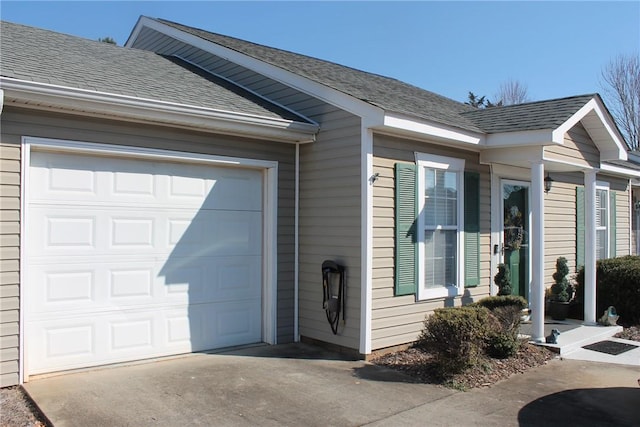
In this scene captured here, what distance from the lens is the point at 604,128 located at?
830 centimetres

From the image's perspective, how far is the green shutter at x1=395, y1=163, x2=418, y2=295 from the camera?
6.80 metres

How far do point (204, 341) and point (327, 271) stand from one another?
5.72ft

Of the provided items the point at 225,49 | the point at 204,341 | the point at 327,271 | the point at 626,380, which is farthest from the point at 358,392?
the point at 225,49

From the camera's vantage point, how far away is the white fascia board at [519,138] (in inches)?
276

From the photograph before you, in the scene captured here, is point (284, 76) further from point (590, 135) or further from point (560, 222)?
point (560, 222)

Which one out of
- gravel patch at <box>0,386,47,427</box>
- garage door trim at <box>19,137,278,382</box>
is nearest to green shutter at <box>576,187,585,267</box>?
garage door trim at <box>19,137,278,382</box>

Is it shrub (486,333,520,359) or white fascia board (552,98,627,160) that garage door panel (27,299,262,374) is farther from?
white fascia board (552,98,627,160)

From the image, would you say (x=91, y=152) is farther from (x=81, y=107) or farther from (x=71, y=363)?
(x=71, y=363)

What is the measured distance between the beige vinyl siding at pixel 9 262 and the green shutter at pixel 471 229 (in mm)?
5572

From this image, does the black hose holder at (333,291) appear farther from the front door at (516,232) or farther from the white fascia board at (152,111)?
the front door at (516,232)

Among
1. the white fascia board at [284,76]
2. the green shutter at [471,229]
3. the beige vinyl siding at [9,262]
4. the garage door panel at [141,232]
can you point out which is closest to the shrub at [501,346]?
the green shutter at [471,229]

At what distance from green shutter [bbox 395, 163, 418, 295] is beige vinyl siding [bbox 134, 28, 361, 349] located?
0.58 meters

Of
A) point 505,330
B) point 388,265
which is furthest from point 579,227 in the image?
point 388,265

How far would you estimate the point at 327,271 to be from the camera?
682 centimetres
